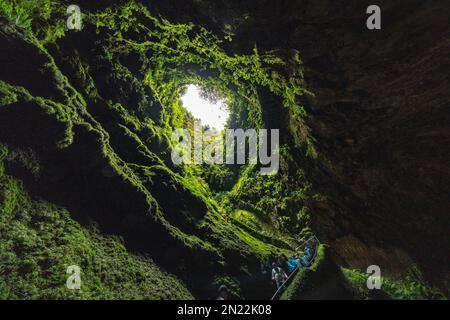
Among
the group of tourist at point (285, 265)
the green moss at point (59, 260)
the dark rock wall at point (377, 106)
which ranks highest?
the dark rock wall at point (377, 106)

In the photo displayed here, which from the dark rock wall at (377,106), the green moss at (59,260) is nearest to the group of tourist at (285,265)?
the green moss at (59,260)

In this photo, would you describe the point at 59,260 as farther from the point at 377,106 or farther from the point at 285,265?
the point at 377,106

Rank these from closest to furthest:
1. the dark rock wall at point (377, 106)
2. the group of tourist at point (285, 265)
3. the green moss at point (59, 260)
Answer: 1. the green moss at point (59, 260)
2. the dark rock wall at point (377, 106)
3. the group of tourist at point (285, 265)

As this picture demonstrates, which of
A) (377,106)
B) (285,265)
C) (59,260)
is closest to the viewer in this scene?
(59,260)

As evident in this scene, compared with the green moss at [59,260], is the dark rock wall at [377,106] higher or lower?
higher

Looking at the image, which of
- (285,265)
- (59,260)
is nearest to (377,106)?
(285,265)

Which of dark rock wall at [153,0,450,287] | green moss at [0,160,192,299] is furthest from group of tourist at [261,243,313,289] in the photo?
dark rock wall at [153,0,450,287]

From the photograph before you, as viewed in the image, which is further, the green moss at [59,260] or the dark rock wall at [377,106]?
the dark rock wall at [377,106]

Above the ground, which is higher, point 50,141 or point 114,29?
point 114,29

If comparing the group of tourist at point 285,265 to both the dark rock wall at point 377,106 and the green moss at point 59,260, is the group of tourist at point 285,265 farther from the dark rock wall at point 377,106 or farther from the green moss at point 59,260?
the dark rock wall at point 377,106
